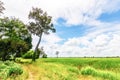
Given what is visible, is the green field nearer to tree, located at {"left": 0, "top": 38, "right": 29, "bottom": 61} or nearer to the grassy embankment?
the grassy embankment

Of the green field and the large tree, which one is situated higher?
the large tree

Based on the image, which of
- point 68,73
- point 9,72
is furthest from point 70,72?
point 9,72

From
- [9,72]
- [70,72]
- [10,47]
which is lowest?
[9,72]

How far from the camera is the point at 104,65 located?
1711 inches

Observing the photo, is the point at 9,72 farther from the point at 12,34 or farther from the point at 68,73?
the point at 12,34

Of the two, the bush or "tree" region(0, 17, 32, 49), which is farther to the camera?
"tree" region(0, 17, 32, 49)

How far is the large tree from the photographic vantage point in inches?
2387

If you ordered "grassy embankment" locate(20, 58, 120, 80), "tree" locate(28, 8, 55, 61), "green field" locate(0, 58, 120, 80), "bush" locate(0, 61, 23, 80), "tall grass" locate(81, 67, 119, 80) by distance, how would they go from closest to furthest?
"bush" locate(0, 61, 23, 80) < "green field" locate(0, 58, 120, 80) < "grassy embankment" locate(20, 58, 120, 80) < "tall grass" locate(81, 67, 119, 80) < "tree" locate(28, 8, 55, 61)

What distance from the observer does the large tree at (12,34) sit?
60625mm

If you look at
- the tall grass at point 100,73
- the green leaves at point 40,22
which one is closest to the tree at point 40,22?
the green leaves at point 40,22

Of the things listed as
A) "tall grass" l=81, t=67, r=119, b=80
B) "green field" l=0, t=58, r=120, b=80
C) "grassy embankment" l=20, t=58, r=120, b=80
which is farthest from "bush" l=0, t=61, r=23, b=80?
"tall grass" l=81, t=67, r=119, b=80

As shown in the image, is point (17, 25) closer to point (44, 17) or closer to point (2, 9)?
point (44, 17)

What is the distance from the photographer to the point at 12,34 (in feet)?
200

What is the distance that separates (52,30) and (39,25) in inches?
117
